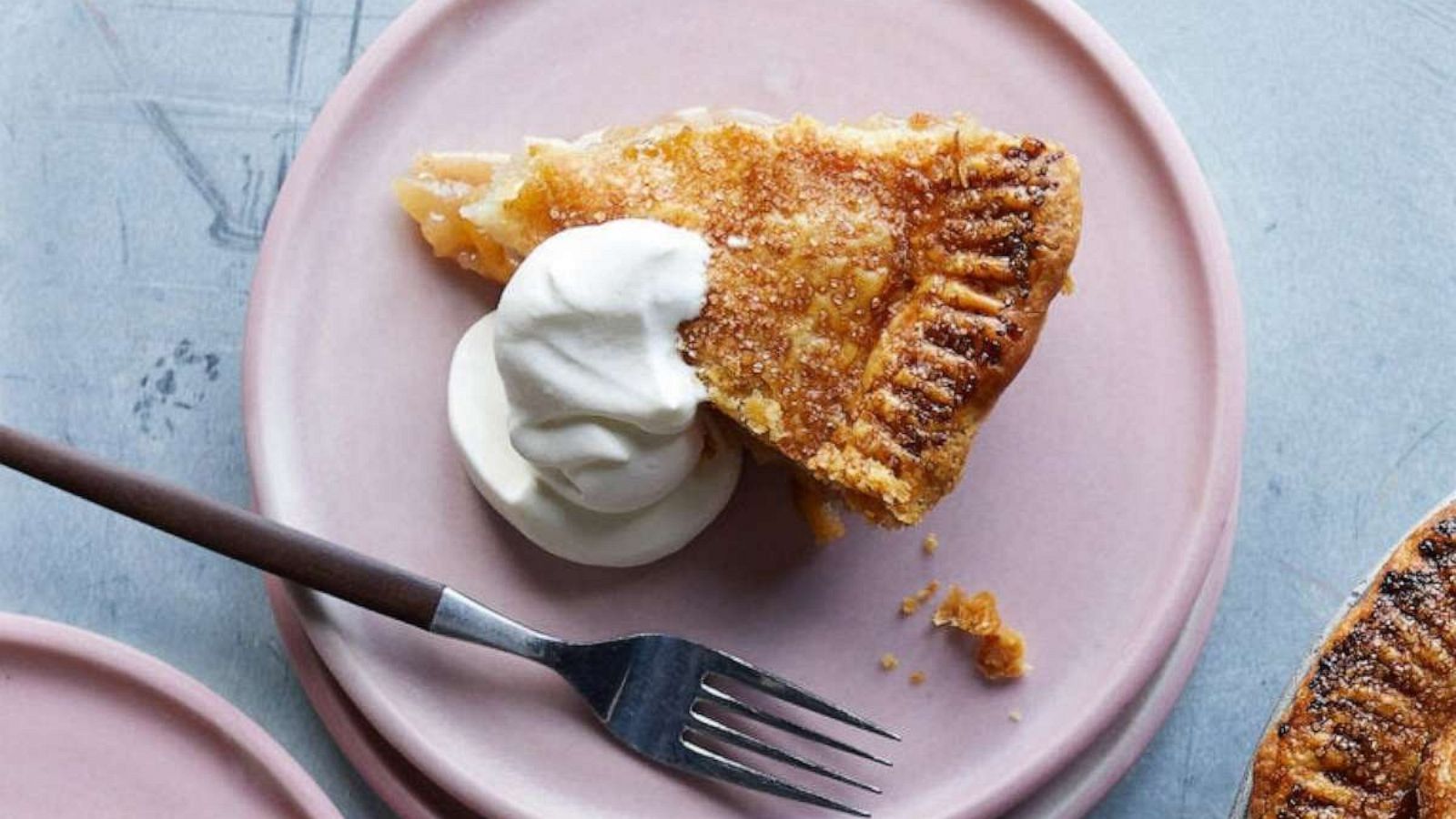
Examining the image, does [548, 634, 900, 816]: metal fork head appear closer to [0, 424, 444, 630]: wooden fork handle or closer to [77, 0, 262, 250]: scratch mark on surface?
[0, 424, 444, 630]: wooden fork handle

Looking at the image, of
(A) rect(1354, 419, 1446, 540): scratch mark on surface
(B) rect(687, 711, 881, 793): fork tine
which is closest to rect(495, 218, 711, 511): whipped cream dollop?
(B) rect(687, 711, 881, 793): fork tine

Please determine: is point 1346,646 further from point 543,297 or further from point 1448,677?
point 543,297

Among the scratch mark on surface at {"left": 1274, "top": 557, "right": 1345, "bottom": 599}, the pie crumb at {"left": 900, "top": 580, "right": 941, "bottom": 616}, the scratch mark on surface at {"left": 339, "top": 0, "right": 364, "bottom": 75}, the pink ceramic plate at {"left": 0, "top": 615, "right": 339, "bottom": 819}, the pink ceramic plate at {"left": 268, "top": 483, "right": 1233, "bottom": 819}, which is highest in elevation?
the scratch mark on surface at {"left": 339, "top": 0, "right": 364, "bottom": 75}

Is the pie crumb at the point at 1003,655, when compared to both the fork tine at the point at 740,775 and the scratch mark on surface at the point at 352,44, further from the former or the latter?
the scratch mark on surface at the point at 352,44

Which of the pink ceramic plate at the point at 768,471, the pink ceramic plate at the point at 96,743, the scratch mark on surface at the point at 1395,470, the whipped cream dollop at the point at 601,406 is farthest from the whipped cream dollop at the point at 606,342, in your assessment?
the scratch mark on surface at the point at 1395,470

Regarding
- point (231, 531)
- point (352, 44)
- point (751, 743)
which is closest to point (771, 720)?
point (751, 743)

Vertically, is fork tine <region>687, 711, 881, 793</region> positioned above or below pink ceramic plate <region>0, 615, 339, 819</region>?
above

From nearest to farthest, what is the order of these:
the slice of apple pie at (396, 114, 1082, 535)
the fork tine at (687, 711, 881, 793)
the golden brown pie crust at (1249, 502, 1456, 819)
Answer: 1. the golden brown pie crust at (1249, 502, 1456, 819)
2. the slice of apple pie at (396, 114, 1082, 535)
3. the fork tine at (687, 711, 881, 793)

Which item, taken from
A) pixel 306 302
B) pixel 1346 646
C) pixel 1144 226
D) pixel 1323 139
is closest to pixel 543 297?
pixel 306 302
